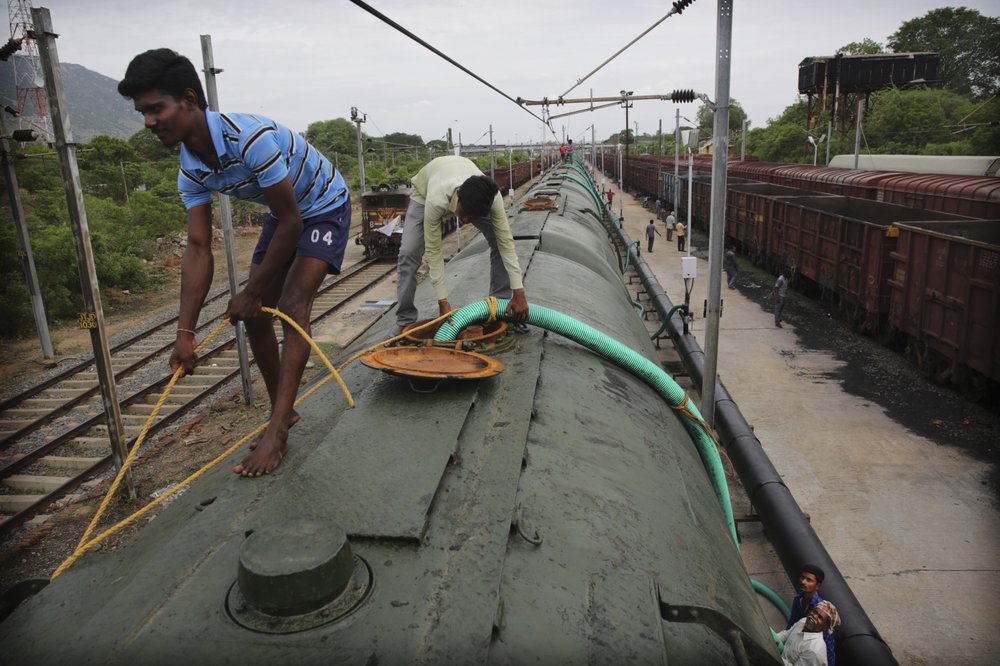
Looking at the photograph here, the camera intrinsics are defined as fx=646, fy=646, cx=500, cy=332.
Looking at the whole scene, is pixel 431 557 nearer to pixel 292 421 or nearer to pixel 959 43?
pixel 292 421

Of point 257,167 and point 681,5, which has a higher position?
point 681,5

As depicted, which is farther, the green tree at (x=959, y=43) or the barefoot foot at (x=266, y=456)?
the green tree at (x=959, y=43)

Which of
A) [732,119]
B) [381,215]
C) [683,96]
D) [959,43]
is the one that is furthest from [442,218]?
[732,119]

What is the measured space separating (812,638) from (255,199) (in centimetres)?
386

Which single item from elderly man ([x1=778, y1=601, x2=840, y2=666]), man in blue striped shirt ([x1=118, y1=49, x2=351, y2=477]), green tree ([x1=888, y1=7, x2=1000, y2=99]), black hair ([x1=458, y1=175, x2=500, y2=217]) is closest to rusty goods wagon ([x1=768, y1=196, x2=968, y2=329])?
elderly man ([x1=778, y1=601, x2=840, y2=666])

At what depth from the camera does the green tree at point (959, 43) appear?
3469 centimetres

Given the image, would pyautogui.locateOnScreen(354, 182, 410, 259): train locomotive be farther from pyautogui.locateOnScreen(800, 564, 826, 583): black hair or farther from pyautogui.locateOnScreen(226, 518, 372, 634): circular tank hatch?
pyautogui.locateOnScreen(226, 518, 372, 634): circular tank hatch

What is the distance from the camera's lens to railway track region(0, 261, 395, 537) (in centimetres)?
723

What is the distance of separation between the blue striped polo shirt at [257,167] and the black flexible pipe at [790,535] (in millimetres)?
3827

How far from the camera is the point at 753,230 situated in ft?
67.2

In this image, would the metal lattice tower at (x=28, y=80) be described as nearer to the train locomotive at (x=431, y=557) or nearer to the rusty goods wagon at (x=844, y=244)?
the train locomotive at (x=431, y=557)

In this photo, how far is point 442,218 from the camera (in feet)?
13.5

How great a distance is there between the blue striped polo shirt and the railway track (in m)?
5.59

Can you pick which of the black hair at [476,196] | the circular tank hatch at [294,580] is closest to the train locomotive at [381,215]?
the black hair at [476,196]
